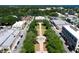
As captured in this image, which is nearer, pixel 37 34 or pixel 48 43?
pixel 48 43

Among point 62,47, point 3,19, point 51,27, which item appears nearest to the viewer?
point 3,19

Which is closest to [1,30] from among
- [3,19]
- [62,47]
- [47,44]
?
[3,19]

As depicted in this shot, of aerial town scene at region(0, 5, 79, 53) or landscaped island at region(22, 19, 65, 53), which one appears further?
landscaped island at region(22, 19, 65, 53)

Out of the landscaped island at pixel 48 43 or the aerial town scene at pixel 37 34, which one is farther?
the landscaped island at pixel 48 43

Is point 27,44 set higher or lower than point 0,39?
lower

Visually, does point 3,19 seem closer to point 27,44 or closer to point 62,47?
point 27,44
